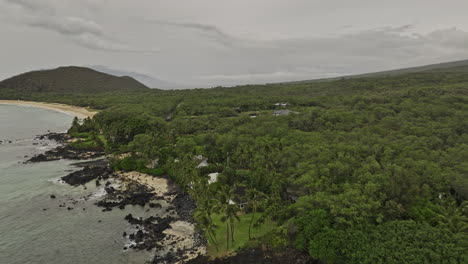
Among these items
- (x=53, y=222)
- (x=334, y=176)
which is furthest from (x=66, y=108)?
(x=334, y=176)

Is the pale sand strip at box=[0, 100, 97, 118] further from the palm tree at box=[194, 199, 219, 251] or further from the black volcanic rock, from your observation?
the palm tree at box=[194, 199, 219, 251]

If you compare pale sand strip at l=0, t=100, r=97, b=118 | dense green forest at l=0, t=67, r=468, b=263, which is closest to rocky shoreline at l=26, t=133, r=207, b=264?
dense green forest at l=0, t=67, r=468, b=263

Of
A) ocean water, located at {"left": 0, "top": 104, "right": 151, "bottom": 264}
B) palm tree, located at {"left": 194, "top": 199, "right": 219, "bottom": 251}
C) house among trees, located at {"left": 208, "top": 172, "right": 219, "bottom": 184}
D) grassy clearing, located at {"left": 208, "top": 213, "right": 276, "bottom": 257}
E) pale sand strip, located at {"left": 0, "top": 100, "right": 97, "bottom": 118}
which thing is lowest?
grassy clearing, located at {"left": 208, "top": 213, "right": 276, "bottom": 257}

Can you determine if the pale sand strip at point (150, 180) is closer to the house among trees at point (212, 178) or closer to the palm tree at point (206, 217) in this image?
the house among trees at point (212, 178)

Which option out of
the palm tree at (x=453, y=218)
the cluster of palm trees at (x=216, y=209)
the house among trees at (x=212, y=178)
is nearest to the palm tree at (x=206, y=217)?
the cluster of palm trees at (x=216, y=209)

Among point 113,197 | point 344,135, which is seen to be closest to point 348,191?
point 344,135

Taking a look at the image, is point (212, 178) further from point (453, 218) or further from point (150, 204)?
point (453, 218)
